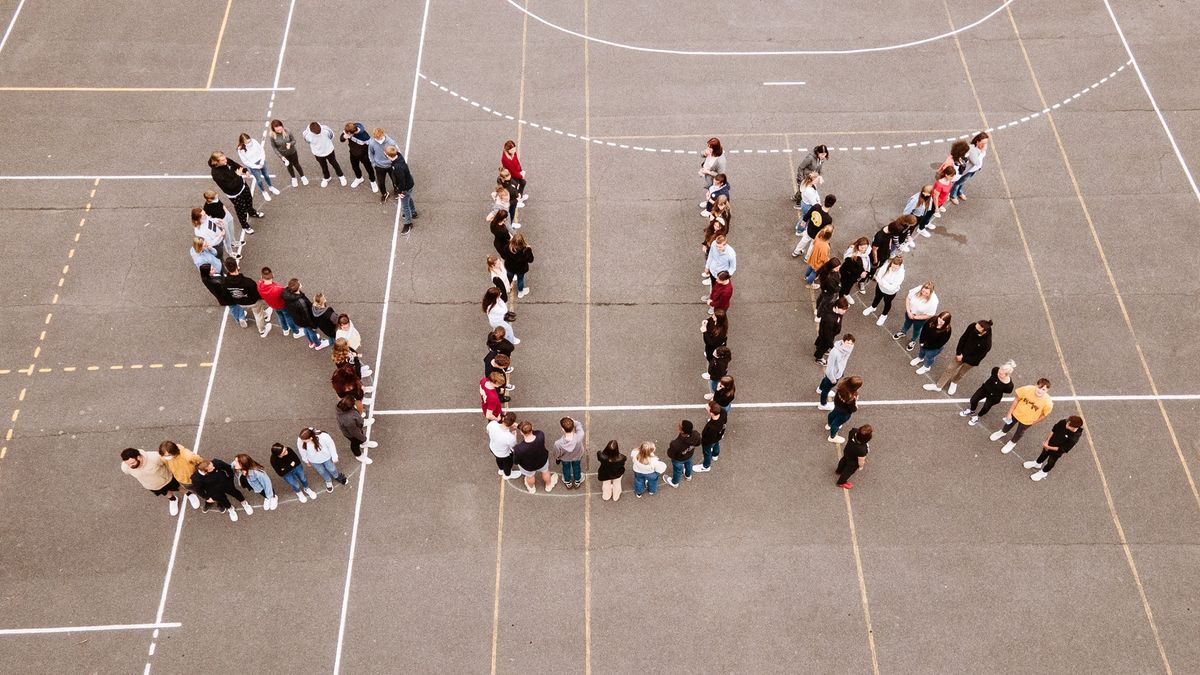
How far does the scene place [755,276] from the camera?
15.5 meters

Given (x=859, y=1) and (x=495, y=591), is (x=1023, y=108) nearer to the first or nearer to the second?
(x=859, y=1)

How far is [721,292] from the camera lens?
13.6 m

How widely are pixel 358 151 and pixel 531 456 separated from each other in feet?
25.7

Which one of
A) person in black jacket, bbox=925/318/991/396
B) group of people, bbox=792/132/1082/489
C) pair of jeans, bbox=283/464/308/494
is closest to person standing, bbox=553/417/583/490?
pair of jeans, bbox=283/464/308/494

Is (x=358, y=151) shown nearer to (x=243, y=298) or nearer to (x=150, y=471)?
(x=243, y=298)

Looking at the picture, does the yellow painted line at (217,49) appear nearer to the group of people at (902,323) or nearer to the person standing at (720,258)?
the person standing at (720,258)

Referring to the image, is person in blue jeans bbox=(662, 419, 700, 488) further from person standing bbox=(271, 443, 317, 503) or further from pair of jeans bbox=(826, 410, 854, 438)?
person standing bbox=(271, 443, 317, 503)

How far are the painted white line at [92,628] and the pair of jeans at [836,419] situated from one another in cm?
1027

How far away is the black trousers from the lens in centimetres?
1633

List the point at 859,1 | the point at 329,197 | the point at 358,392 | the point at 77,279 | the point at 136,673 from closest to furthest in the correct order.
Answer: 1. the point at 136,673
2. the point at 358,392
3. the point at 77,279
4. the point at 329,197
5. the point at 859,1

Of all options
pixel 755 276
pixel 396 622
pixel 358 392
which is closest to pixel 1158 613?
pixel 755 276

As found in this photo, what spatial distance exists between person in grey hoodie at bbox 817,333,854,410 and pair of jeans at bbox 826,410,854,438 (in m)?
0.47

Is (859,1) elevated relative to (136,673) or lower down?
elevated

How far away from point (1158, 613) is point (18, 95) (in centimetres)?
2431
